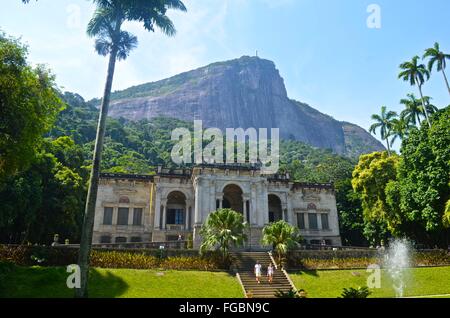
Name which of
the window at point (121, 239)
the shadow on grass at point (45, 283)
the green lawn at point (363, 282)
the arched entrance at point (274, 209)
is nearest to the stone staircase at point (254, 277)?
the green lawn at point (363, 282)

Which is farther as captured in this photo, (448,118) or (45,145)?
(45,145)

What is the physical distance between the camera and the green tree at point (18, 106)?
805 inches

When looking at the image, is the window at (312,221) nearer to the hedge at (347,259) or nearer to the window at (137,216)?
the hedge at (347,259)

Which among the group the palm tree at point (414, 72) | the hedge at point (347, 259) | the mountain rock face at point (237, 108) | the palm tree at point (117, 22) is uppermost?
the mountain rock face at point (237, 108)

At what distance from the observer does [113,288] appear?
20.8 meters

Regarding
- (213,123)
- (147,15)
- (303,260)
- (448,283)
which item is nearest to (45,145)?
(147,15)

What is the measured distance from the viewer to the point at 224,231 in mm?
27141

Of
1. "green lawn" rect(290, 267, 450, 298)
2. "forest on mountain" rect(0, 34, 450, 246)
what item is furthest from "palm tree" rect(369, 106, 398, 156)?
"green lawn" rect(290, 267, 450, 298)

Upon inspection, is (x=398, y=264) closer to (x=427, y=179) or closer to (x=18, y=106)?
(x=427, y=179)

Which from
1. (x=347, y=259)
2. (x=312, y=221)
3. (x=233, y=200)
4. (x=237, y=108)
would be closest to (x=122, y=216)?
(x=233, y=200)

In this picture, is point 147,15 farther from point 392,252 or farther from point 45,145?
point 392,252

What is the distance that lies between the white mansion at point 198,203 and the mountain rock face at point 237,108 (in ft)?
409

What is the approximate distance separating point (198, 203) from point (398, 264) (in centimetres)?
1916
